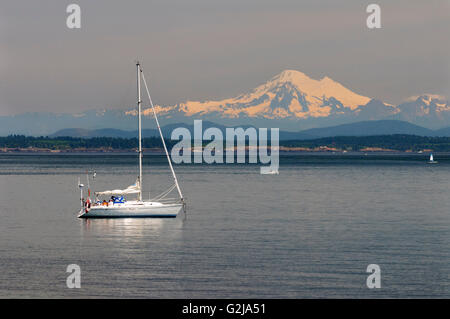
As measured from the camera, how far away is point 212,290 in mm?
38656

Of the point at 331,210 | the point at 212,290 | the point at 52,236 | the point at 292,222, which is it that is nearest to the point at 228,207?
the point at 331,210

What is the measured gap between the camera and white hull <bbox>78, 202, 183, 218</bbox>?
228ft

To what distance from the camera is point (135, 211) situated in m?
69.3

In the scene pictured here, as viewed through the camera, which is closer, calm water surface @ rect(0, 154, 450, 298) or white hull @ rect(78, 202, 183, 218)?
calm water surface @ rect(0, 154, 450, 298)

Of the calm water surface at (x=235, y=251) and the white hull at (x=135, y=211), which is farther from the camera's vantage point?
the white hull at (x=135, y=211)

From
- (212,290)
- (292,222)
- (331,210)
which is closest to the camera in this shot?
(212,290)

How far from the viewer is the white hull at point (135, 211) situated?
228ft

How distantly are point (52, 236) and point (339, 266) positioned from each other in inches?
1055

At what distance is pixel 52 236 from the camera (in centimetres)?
6000

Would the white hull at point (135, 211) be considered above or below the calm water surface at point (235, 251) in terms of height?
above

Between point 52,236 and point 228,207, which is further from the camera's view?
point 228,207
